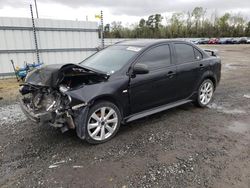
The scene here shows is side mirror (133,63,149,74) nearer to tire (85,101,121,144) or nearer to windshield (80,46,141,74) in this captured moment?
windshield (80,46,141,74)

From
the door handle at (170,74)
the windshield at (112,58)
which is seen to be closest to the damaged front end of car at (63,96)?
the windshield at (112,58)

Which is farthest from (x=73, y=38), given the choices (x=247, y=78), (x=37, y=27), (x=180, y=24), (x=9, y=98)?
(x=180, y=24)

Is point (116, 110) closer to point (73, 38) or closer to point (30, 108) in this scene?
point (30, 108)

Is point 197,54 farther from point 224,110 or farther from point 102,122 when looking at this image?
point 102,122

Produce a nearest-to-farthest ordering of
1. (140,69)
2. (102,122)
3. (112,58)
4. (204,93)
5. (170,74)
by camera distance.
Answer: (102,122), (140,69), (112,58), (170,74), (204,93)

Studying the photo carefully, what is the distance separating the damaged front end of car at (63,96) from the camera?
128 inches

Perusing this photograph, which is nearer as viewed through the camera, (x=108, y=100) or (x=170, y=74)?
(x=108, y=100)

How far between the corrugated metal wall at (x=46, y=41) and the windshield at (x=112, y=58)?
5.71 meters

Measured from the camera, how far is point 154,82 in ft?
13.4

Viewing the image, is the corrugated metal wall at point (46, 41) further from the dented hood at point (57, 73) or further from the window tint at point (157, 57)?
the window tint at point (157, 57)

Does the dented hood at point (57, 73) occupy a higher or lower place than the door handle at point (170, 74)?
higher

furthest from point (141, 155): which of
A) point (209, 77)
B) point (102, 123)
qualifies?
point (209, 77)

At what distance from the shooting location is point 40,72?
369 centimetres

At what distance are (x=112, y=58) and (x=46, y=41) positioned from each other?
6350 mm
